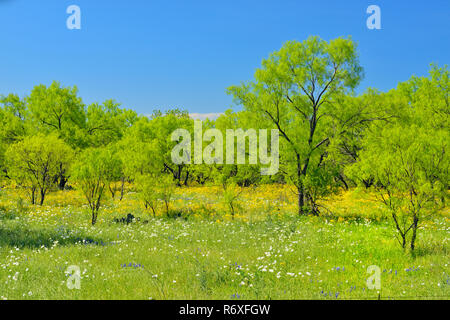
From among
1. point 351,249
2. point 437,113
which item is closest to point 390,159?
point 351,249

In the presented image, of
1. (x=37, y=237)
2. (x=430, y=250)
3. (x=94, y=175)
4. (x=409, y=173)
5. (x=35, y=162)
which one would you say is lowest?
(x=37, y=237)

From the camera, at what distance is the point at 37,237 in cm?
1228

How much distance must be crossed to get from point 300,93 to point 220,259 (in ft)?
42.0

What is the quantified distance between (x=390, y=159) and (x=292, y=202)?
1325 cm

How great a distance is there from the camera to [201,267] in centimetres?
834

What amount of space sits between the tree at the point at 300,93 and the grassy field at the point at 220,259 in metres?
3.94

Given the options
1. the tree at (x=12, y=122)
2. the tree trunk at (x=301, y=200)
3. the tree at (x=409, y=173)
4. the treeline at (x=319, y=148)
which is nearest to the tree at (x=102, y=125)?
the tree at (x=12, y=122)

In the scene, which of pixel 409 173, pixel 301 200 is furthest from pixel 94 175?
pixel 409 173

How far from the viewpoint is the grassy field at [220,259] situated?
668cm

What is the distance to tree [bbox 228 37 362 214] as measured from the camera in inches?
711

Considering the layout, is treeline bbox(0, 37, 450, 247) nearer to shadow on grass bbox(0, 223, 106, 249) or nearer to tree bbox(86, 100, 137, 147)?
shadow on grass bbox(0, 223, 106, 249)

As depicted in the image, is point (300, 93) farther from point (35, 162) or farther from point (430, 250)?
point (35, 162)

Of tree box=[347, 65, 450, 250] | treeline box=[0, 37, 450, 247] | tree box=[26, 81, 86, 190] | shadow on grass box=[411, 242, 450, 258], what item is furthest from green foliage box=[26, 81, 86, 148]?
shadow on grass box=[411, 242, 450, 258]

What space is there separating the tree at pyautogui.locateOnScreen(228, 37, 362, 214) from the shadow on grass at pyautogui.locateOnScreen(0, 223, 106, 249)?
1153 cm
